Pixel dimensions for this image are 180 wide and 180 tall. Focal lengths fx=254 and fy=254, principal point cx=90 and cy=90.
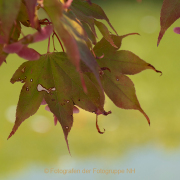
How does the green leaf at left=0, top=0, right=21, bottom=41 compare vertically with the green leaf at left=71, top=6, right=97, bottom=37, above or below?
above

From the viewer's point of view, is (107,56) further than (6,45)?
Yes

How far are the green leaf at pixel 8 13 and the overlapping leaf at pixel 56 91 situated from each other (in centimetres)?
14

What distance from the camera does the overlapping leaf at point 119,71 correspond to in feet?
1.18

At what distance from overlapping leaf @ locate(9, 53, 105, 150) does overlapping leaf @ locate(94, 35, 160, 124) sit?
3cm

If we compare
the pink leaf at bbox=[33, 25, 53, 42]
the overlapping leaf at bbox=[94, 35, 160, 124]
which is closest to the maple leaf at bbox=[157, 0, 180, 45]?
the overlapping leaf at bbox=[94, 35, 160, 124]

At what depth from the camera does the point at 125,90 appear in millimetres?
362

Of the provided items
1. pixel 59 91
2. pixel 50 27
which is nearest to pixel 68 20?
pixel 50 27

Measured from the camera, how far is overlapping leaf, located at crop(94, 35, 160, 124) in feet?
1.18

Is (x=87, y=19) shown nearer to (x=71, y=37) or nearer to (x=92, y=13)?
(x=92, y=13)

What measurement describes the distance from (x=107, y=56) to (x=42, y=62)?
10 centimetres

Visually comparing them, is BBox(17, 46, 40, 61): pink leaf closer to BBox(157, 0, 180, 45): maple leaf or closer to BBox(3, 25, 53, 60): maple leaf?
BBox(3, 25, 53, 60): maple leaf

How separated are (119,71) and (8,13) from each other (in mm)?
208

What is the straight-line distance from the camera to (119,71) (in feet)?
1.25

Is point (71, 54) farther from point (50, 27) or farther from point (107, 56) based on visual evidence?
point (107, 56)
